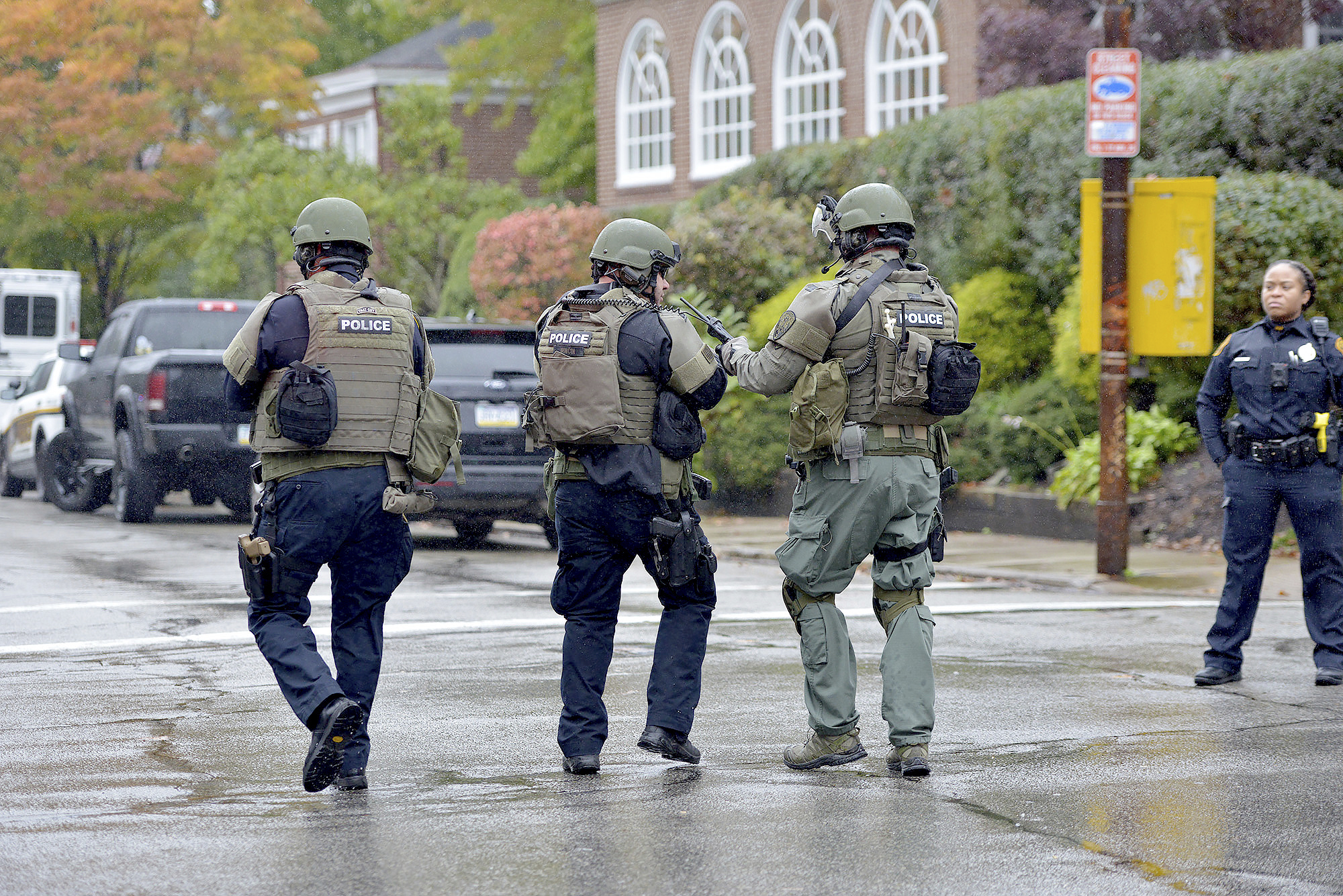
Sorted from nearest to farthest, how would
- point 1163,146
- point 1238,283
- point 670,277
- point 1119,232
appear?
point 1119,232 → point 1238,283 → point 1163,146 → point 670,277

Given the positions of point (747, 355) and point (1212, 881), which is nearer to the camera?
point (1212, 881)

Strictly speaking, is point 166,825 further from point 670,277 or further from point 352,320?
point 670,277

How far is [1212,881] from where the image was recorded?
4625 mm

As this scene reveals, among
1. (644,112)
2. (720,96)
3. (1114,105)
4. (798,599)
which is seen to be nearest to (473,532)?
(1114,105)

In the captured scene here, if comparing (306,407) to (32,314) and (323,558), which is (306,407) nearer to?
(323,558)

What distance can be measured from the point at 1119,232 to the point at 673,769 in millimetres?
7336

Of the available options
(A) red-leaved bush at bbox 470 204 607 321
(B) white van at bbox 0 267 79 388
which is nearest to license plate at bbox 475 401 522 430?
(A) red-leaved bush at bbox 470 204 607 321

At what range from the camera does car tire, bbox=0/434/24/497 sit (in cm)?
2152

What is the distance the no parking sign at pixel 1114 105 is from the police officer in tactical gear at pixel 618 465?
6782mm

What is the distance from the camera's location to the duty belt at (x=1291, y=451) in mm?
7883

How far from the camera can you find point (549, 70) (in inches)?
1411

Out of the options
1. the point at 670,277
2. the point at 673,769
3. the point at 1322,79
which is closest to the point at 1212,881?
the point at 673,769

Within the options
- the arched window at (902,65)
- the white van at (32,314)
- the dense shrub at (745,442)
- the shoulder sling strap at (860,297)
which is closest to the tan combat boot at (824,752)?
the shoulder sling strap at (860,297)

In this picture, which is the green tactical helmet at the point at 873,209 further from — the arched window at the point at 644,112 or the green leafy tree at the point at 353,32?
the green leafy tree at the point at 353,32
